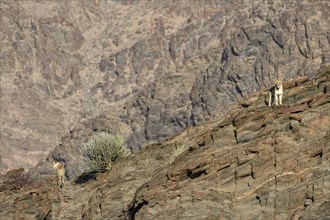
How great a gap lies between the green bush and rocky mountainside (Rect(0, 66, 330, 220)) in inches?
142

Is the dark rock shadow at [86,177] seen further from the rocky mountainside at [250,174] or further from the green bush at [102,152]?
the rocky mountainside at [250,174]

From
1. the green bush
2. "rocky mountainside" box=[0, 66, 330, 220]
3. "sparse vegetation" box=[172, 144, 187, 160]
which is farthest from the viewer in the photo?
the green bush

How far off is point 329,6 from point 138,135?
42.2 m

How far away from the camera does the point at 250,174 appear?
28797 mm

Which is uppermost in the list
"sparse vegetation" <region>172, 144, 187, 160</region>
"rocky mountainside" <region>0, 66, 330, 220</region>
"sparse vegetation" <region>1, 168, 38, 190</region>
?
"sparse vegetation" <region>1, 168, 38, 190</region>

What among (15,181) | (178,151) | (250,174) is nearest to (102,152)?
(178,151)

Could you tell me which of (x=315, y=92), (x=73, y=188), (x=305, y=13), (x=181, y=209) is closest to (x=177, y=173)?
(x=181, y=209)

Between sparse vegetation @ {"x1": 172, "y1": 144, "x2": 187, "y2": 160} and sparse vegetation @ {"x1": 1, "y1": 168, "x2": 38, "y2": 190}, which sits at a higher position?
sparse vegetation @ {"x1": 1, "y1": 168, "x2": 38, "y2": 190}

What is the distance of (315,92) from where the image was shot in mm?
33094

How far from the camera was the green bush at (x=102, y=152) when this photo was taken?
126ft

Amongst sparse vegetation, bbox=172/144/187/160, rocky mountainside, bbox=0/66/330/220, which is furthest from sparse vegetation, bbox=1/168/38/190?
sparse vegetation, bbox=172/144/187/160

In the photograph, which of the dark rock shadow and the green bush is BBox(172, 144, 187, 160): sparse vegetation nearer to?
the green bush

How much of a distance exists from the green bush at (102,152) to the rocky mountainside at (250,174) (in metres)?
3.60

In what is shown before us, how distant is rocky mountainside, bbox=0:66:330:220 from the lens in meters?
27.5
